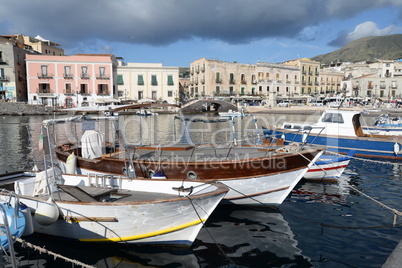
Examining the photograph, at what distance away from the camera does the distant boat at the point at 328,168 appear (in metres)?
12.5

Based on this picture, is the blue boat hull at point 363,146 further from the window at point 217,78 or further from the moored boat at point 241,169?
the window at point 217,78

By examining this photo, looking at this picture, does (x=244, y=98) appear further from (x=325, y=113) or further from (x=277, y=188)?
(x=277, y=188)

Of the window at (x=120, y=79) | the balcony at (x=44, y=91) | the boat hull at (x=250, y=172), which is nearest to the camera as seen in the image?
the boat hull at (x=250, y=172)

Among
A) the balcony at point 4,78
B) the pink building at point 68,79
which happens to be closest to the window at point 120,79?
the pink building at point 68,79

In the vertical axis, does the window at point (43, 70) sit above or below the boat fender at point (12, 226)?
above

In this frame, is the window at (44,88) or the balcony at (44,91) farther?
the window at (44,88)

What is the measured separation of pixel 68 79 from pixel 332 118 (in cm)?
4775

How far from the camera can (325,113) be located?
1766 cm

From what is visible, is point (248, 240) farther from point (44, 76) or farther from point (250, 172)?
point (44, 76)

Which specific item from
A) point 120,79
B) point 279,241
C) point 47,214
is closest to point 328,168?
point 279,241

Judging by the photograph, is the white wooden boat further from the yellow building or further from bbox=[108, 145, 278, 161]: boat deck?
the yellow building

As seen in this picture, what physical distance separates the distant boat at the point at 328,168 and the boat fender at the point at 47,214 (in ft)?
32.0

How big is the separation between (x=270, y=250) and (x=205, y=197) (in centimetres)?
215

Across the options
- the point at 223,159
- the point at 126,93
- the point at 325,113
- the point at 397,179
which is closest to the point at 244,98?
the point at 126,93
